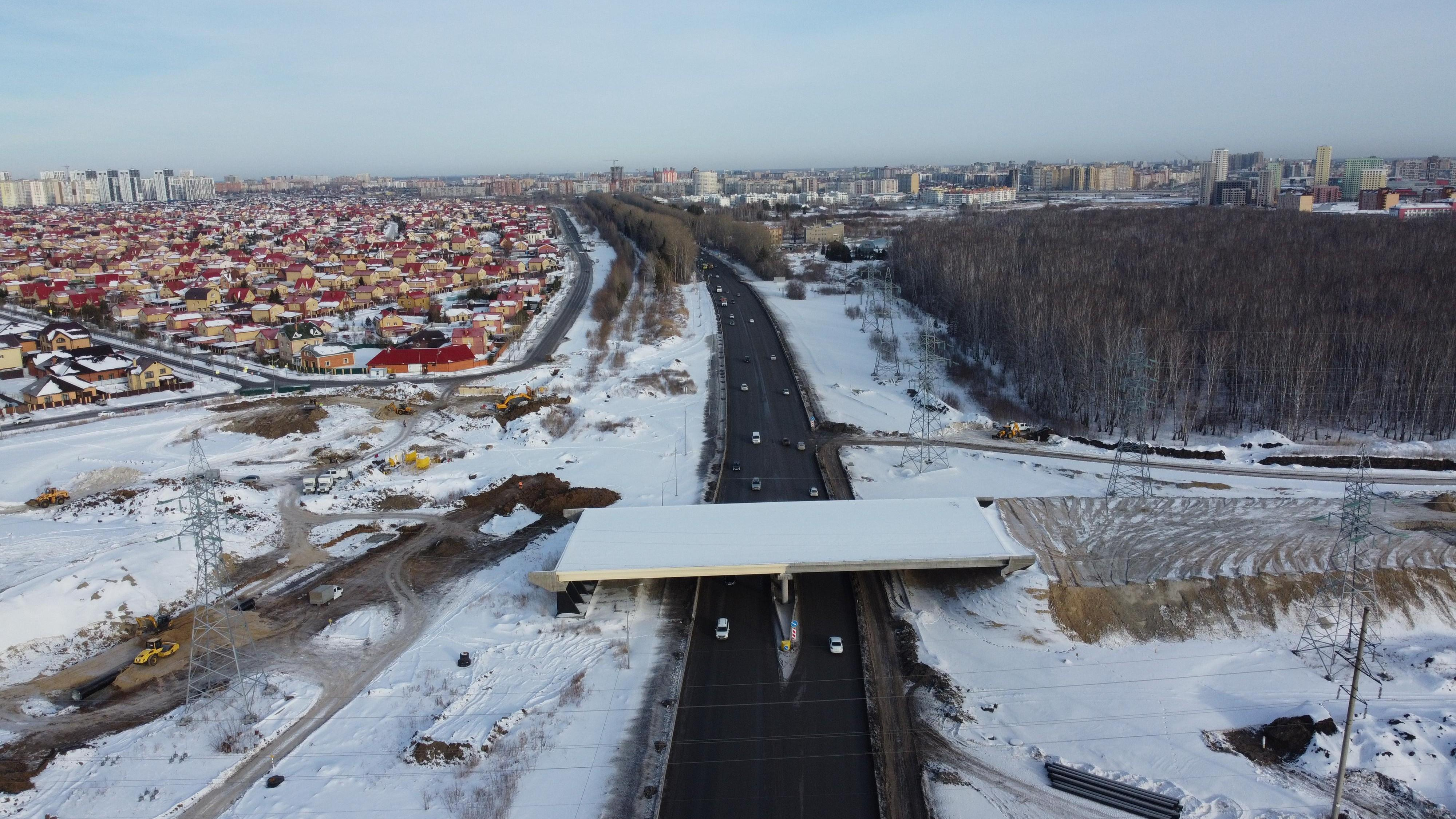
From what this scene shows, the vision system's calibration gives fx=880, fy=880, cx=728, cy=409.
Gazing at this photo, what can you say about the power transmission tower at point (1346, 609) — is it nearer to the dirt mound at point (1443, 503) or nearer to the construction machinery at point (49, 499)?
the dirt mound at point (1443, 503)

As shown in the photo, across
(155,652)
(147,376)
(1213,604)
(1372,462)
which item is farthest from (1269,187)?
(155,652)

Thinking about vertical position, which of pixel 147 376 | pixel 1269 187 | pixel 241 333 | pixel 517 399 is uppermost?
pixel 1269 187

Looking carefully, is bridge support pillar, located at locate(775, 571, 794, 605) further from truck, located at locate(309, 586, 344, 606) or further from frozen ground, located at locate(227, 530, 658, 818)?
truck, located at locate(309, 586, 344, 606)

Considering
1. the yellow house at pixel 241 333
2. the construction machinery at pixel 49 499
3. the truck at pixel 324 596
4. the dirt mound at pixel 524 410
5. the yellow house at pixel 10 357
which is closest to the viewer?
the truck at pixel 324 596

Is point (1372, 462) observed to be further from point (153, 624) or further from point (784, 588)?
point (153, 624)

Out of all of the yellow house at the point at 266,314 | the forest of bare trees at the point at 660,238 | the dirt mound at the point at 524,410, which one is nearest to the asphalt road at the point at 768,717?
the dirt mound at the point at 524,410

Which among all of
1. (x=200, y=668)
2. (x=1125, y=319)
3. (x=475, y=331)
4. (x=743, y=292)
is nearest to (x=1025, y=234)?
(x=743, y=292)

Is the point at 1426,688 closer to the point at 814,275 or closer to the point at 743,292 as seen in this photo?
the point at 743,292
